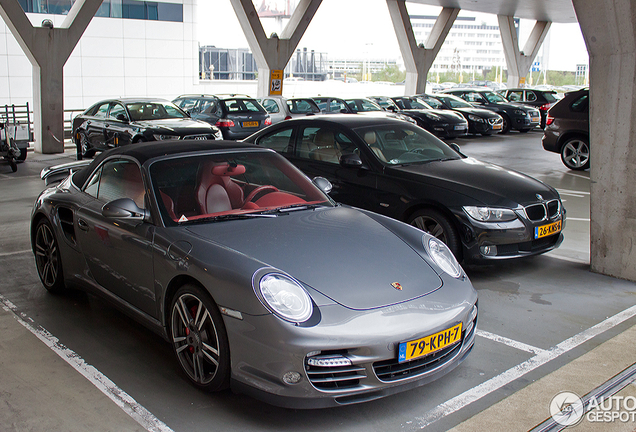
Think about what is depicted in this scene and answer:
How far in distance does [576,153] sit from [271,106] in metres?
9.19

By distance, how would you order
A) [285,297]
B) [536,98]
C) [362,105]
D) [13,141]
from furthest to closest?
[536,98], [362,105], [13,141], [285,297]

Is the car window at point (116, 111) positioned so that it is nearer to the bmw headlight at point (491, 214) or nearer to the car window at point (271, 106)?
the car window at point (271, 106)

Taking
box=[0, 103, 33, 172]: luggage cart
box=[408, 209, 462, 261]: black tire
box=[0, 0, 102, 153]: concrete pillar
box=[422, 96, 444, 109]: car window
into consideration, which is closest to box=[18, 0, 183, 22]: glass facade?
box=[0, 0, 102, 153]: concrete pillar

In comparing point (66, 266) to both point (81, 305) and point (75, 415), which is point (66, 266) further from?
point (75, 415)

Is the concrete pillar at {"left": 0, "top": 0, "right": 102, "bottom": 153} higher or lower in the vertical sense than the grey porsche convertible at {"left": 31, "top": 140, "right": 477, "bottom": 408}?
higher

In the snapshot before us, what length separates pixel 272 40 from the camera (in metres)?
21.1

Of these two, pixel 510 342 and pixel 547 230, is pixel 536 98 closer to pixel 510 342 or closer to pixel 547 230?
pixel 547 230

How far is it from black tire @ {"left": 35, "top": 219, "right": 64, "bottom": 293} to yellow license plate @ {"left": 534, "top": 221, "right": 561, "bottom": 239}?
4294 mm

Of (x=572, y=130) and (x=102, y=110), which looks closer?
(x=572, y=130)

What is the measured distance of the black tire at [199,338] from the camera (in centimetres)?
324

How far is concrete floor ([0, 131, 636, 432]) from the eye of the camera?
3.21 metres

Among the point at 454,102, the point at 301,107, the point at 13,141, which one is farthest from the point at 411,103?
the point at 13,141

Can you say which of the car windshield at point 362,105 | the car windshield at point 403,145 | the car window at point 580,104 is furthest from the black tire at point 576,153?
the car windshield at point 362,105
